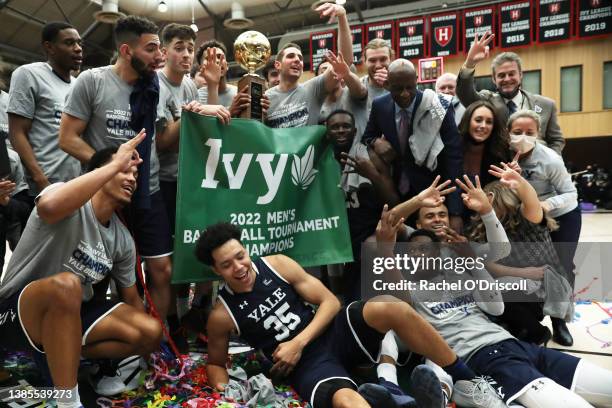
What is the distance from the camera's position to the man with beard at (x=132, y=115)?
233cm

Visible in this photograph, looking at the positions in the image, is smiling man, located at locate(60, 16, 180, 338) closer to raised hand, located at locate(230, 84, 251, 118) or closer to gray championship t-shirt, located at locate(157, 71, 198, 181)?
gray championship t-shirt, located at locate(157, 71, 198, 181)

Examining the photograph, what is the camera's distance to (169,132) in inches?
104

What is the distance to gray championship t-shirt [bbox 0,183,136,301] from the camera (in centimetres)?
192

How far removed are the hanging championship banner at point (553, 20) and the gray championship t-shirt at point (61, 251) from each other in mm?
9479

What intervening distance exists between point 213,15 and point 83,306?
1009 cm

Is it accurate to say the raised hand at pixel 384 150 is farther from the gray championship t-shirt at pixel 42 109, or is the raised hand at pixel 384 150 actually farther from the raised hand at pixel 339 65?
the gray championship t-shirt at pixel 42 109

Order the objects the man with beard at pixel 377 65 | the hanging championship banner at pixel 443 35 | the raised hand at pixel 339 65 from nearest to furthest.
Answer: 1. the raised hand at pixel 339 65
2. the man with beard at pixel 377 65
3. the hanging championship banner at pixel 443 35

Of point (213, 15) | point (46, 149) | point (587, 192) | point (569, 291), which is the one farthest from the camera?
point (213, 15)

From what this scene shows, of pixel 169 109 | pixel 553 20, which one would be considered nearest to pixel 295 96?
pixel 169 109

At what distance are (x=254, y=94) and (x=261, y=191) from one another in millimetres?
569

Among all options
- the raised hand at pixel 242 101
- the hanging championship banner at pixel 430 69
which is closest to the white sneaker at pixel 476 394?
the raised hand at pixel 242 101

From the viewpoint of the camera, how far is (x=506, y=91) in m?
3.37

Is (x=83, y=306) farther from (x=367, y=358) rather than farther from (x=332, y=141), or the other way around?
(x=332, y=141)

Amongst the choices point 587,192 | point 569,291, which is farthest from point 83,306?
point 587,192
